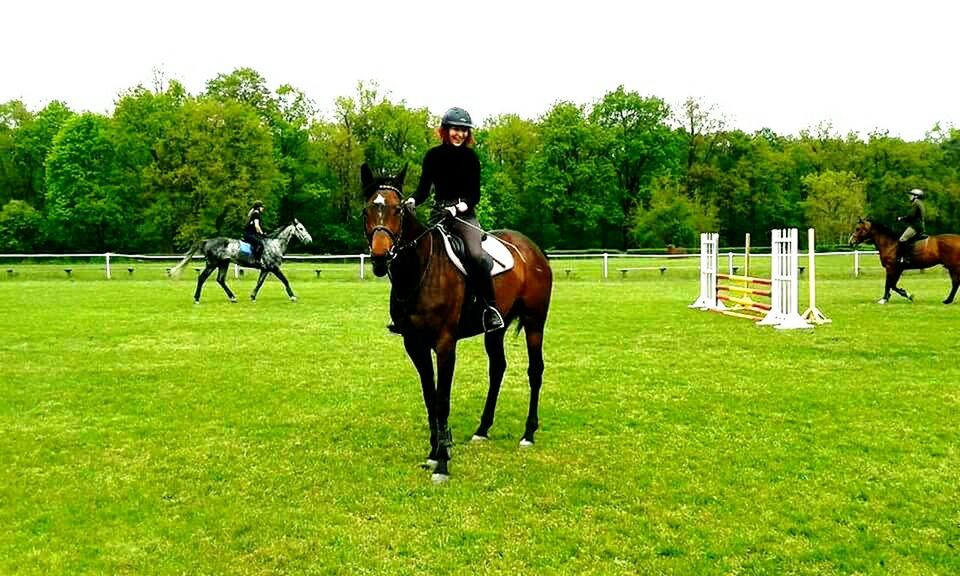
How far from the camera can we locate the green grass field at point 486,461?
169 inches

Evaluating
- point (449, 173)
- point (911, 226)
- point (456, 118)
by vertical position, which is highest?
point (456, 118)

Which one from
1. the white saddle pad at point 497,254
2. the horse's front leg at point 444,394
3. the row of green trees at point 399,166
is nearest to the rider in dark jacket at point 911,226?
the white saddle pad at point 497,254

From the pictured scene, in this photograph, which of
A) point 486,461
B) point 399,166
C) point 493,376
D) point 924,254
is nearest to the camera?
point 486,461

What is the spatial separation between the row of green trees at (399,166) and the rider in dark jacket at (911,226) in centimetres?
3613

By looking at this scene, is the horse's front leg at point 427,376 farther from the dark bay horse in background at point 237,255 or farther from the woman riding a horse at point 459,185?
the dark bay horse in background at point 237,255

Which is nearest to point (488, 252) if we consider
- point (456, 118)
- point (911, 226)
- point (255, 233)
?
point (456, 118)

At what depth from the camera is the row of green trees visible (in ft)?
167

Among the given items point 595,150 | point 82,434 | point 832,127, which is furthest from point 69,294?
point 832,127

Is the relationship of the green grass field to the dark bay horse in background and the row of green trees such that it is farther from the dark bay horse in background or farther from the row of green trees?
the row of green trees

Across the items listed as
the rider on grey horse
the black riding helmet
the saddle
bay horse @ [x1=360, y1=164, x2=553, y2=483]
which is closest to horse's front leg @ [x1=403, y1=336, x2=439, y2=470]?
bay horse @ [x1=360, y1=164, x2=553, y2=483]

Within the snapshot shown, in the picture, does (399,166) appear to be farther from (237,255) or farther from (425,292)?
(425,292)

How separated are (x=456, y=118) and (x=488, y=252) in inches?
47.9

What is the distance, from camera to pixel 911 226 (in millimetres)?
18594

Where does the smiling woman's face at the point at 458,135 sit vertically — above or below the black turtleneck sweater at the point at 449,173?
above
